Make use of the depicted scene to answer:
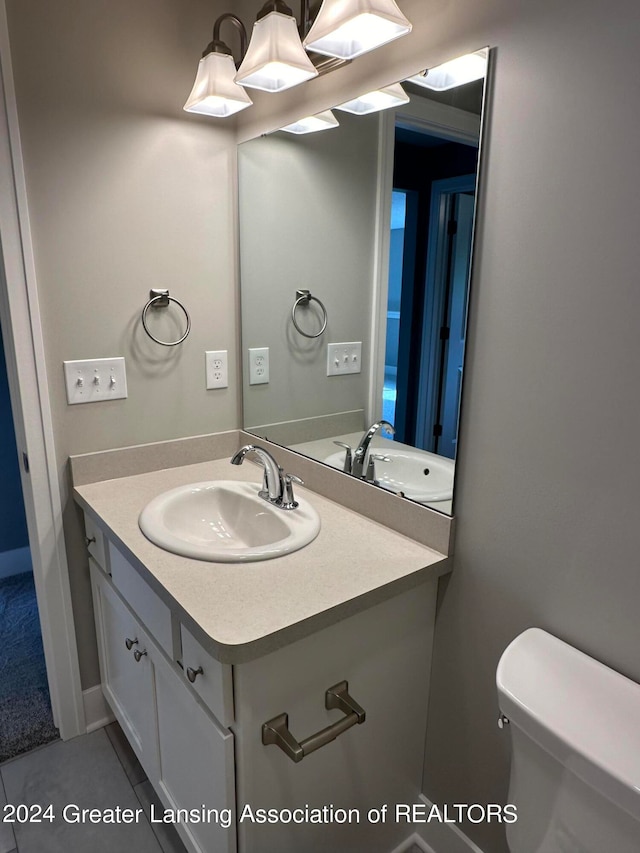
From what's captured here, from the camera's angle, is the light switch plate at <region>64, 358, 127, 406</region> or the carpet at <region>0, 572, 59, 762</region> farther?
the carpet at <region>0, 572, 59, 762</region>

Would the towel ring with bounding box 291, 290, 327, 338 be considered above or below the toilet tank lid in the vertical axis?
above

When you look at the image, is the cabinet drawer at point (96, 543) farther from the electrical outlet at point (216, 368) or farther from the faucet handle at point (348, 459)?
the faucet handle at point (348, 459)

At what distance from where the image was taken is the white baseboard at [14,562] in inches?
105

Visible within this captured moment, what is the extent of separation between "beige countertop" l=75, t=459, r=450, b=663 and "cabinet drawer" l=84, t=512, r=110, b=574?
0.10 metres

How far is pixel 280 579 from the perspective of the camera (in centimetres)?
110

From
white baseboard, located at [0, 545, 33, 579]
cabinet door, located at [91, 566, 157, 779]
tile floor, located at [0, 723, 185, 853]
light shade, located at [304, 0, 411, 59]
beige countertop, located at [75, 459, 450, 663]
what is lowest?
tile floor, located at [0, 723, 185, 853]

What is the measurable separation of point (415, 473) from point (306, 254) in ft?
2.46

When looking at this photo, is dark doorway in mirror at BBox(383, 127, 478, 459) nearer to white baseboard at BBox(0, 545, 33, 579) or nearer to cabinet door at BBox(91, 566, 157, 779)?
cabinet door at BBox(91, 566, 157, 779)

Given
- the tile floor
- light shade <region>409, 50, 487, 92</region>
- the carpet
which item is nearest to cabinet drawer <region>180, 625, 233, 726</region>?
the tile floor

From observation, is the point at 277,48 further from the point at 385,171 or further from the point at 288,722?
the point at 288,722

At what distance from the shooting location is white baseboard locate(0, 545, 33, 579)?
2.66m

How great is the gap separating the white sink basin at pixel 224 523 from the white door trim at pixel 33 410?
38cm

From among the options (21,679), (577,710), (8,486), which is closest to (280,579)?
(577,710)

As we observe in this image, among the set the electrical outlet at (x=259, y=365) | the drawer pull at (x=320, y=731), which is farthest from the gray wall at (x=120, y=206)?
the drawer pull at (x=320, y=731)
